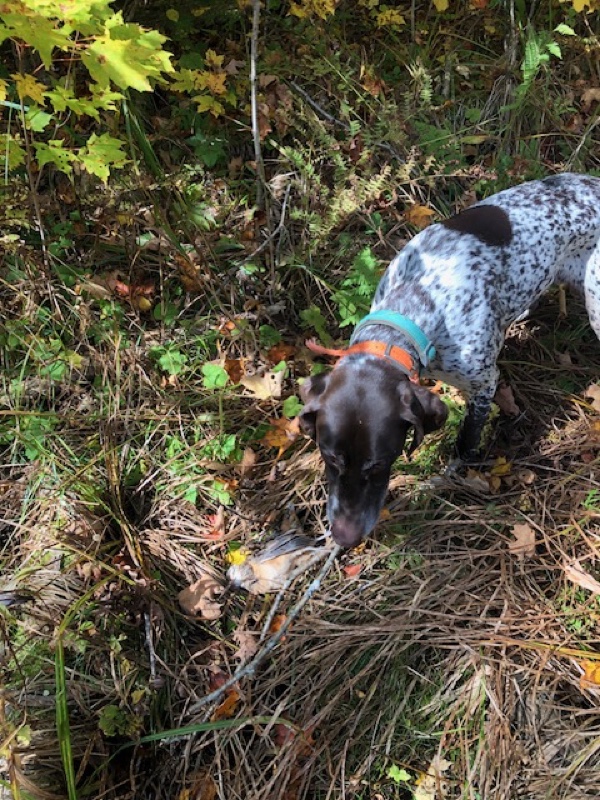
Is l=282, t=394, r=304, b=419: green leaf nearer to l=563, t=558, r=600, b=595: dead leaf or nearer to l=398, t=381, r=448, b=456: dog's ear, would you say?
l=398, t=381, r=448, b=456: dog's ear

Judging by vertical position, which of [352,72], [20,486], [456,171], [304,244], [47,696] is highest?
[352,72]

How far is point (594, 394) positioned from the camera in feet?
13.4

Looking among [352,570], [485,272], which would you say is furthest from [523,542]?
[485,272]

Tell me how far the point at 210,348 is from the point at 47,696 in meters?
2.23

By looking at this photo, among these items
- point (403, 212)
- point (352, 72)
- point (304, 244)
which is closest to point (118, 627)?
point (304, 244)

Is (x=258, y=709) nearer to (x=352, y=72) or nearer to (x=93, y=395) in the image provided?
(x=93, y=395)

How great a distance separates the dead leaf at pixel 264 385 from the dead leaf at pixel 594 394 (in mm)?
1957

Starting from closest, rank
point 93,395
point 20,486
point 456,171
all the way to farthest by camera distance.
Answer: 1. point 20,486
2. point 93,395
3. point 456,171

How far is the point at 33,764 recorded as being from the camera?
109 inches

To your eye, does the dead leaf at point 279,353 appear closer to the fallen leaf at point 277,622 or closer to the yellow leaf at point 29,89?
the fallen leaf at point 277,622

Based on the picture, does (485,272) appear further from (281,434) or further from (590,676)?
(590,676)

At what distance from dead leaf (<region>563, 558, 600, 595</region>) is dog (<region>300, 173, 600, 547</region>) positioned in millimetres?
821

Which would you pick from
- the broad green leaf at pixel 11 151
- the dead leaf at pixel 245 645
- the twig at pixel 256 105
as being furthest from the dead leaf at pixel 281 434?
the broad green leaf at pixel 11 151

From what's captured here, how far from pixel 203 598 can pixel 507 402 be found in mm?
2226
